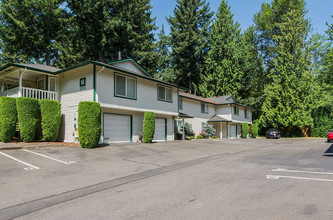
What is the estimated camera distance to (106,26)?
29094 millimetres

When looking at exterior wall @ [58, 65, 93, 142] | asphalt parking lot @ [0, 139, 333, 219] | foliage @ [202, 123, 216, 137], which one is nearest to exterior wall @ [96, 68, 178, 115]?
exterior wall @ [58, 65, 93, 142]

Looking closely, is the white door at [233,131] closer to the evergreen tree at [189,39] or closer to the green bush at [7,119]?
the evergreen tree at [189,39]

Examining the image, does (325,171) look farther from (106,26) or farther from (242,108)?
(242,108)

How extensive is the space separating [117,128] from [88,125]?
3.62 meters

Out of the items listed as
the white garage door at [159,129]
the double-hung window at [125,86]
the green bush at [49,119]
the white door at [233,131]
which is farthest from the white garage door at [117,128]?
the white door at [233,131]

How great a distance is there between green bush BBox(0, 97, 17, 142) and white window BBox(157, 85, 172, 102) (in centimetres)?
1051

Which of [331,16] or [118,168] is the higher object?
[331,16]

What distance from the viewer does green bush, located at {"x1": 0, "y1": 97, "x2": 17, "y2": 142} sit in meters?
12.6

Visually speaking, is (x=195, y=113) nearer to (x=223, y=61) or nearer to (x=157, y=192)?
(x=223, y=61)

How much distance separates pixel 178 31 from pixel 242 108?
17.6 meters

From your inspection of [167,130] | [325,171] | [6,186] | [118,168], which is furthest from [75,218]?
[167,130]

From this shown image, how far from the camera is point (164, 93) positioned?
20.4 metres

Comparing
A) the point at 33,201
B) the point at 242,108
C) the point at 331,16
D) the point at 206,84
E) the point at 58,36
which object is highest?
the point at 331,16

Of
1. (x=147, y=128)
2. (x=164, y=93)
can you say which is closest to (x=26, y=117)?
(x=147, y=128)
